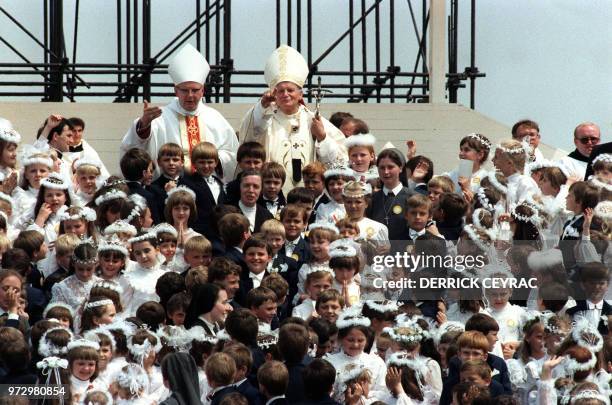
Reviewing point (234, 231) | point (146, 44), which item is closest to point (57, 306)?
point (234, 231)

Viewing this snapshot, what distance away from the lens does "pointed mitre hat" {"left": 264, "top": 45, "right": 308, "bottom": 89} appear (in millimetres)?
20094

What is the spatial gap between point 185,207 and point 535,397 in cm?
354

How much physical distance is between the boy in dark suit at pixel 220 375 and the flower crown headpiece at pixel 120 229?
8.99ft

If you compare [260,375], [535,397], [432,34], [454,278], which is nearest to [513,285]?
[454,278]

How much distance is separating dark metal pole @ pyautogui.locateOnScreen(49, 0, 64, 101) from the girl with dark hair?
6760 mm

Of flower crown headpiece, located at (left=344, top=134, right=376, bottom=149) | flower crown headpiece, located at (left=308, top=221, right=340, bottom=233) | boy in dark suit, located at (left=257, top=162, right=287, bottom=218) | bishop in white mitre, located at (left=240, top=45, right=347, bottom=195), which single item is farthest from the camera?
bishop in white mitre, located at (left=240, top=45, right=347, bottom=195)

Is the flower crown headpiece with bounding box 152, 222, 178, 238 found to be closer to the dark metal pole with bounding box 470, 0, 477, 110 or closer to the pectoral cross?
the pectoral cross

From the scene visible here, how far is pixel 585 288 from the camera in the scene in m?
16.8

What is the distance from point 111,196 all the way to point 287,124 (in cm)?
273

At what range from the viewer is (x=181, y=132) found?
20.2 m

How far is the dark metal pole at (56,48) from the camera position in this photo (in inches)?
883

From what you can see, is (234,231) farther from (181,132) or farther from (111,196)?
(181,132)

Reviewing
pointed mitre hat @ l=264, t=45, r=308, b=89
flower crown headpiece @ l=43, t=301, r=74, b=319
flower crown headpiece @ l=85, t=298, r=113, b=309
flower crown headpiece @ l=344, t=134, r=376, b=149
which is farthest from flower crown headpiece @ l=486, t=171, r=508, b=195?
flower crown headpiece @ l=43, t=301, r=74, b=319

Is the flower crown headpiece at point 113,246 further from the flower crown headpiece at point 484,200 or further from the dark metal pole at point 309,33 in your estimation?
the dark metal pole at point 309,33
